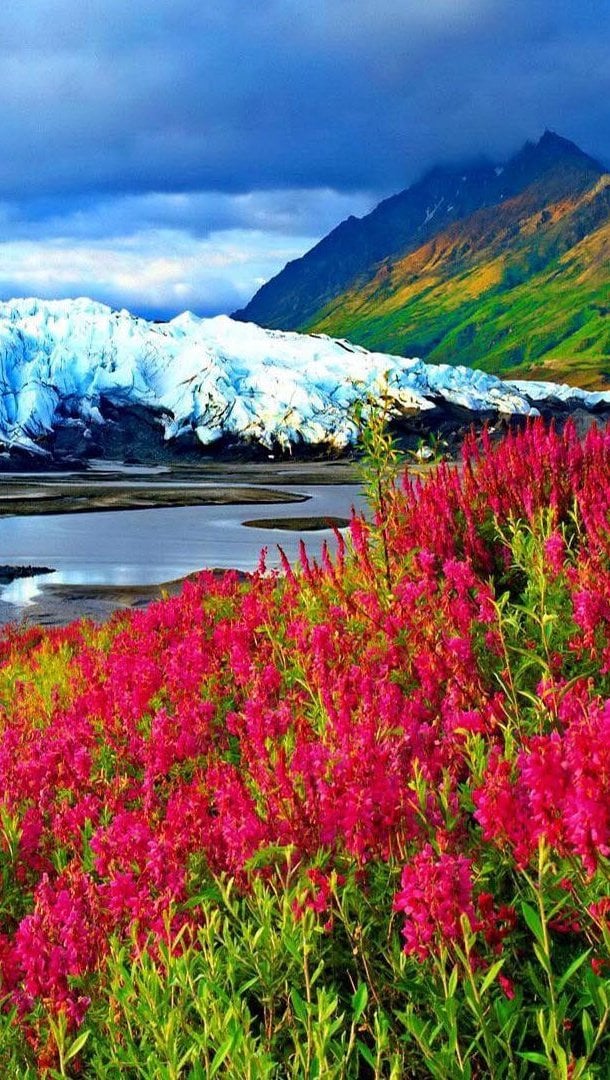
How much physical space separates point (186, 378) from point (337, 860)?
265ft

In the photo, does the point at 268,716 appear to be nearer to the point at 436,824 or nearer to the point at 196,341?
the point at 436,824

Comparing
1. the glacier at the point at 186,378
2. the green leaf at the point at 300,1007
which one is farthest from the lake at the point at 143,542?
the glacier at the point at 186,378

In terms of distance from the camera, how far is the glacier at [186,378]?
77.0 m

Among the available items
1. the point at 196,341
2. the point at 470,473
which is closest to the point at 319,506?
the point at 470,473

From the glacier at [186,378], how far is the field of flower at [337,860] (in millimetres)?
64577

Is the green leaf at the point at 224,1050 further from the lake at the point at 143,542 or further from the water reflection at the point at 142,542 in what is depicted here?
the water reflection at the point at 142,542

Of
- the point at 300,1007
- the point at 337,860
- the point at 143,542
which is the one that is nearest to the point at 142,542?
the point at 143,542

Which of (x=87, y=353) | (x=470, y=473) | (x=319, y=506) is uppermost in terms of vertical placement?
(x=87, y=353)

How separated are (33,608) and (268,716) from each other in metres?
17.9

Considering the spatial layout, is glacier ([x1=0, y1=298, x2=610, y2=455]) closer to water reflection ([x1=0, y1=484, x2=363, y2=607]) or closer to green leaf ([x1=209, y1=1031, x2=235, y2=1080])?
water reflection ([x1=0, y1=484, x2=363, y2=607])

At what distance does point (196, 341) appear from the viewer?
88.2 metres

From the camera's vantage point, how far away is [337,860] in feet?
11.8

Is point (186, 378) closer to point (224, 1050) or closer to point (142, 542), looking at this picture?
point (142, 542)

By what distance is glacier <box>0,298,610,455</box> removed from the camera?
77.0 metres
